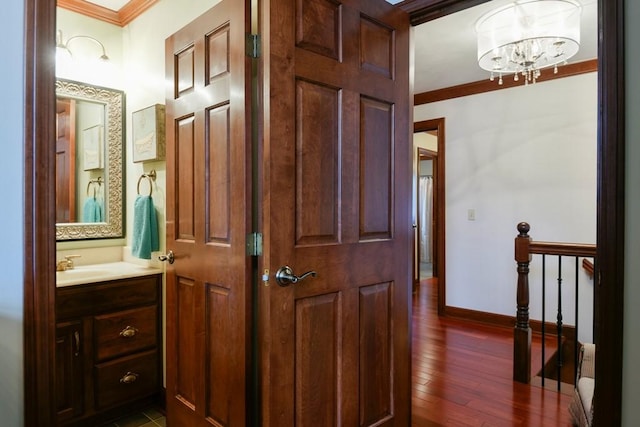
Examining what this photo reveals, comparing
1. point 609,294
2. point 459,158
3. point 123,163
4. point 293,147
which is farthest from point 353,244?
point 459,158

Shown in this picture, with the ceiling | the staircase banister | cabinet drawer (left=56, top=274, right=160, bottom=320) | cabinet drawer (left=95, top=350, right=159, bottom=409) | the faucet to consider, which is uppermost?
the ceiling

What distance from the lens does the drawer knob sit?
216cm

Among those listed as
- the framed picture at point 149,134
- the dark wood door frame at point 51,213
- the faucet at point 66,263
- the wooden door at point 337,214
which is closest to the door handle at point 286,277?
the wooden door at point 337,214

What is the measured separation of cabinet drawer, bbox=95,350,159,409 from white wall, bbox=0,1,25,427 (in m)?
1.11

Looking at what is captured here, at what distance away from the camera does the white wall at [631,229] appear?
1073mm

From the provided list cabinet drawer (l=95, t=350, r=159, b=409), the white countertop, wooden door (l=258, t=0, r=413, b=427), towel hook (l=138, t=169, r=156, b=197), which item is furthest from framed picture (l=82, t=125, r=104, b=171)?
wooden door (l=258, t=0, r=413, b=427)

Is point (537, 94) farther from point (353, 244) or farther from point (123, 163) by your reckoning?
point (123, 163)

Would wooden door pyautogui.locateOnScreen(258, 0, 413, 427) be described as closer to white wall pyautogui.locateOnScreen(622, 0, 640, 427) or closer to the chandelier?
white wall pyautogui.locateOnScreen(622, 0, 640, 427)

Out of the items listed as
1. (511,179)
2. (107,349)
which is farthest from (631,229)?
(511,179)

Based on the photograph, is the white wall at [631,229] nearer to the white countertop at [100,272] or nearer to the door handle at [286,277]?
the door handle at [286,277]

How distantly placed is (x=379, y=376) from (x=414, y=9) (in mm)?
1685

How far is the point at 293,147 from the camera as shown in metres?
1.38

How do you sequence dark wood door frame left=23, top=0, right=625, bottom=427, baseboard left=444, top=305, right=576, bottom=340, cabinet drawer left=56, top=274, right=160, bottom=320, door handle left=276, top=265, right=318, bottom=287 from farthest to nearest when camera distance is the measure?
baseboard left=444, top=305, right=576, bottom=340, cabinet drawer left=56, top=274, right=160, bottom=320, door handle left=276, top=265, right=318, bottom=287, dark wood door frame left=23, top=0, right=625, bottom=427

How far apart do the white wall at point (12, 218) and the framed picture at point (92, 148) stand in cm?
158
